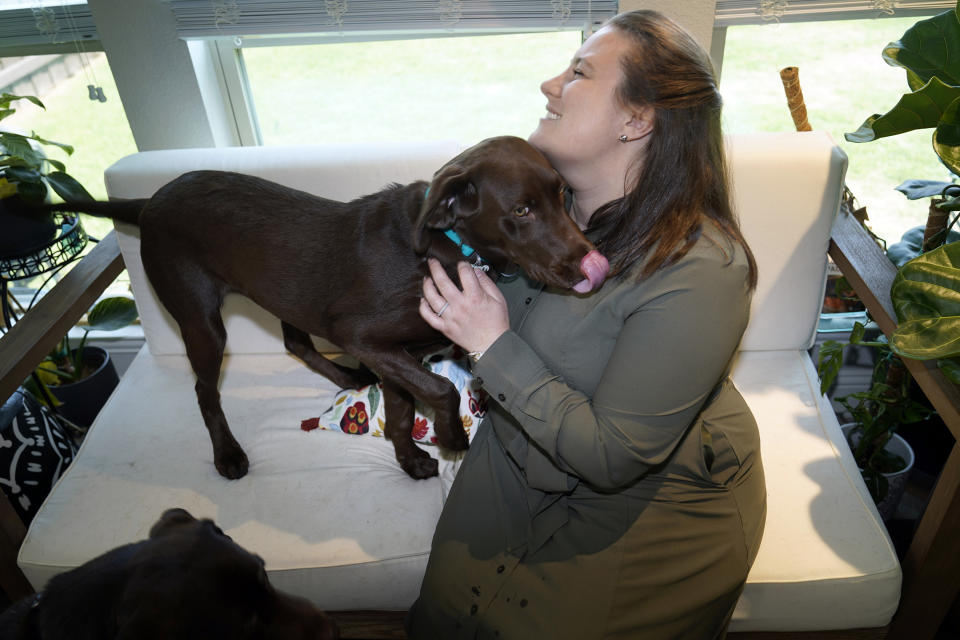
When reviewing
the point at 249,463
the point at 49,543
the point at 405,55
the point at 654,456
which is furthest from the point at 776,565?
the point at 405,55

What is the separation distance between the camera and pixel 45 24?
2.46m

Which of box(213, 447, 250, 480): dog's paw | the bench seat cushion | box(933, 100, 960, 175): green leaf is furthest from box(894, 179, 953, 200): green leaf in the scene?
box(213, 447, 250, 480): dog's paw

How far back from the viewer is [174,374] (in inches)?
92.7

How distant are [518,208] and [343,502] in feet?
3.18

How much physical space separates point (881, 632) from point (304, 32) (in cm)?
254

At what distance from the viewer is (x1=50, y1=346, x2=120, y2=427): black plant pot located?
8.95 feet

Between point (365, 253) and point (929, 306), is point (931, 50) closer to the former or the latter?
point (929, 306)

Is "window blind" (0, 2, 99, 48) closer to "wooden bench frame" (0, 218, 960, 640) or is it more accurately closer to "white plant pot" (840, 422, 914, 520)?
"wooden bench frame" (0, 218, 960, 640)

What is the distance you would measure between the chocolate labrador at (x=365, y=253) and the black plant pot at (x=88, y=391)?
1.09m

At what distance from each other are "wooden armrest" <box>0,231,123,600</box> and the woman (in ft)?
3.53

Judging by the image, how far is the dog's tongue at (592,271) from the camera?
A: 51.4 inches

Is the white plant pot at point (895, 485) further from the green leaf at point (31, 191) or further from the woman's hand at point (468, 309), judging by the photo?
the green leaf at point (31, 191)

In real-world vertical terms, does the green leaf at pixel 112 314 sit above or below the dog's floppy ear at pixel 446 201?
below

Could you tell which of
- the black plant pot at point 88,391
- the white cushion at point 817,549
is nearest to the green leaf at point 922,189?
the white cushion at point 817,549
